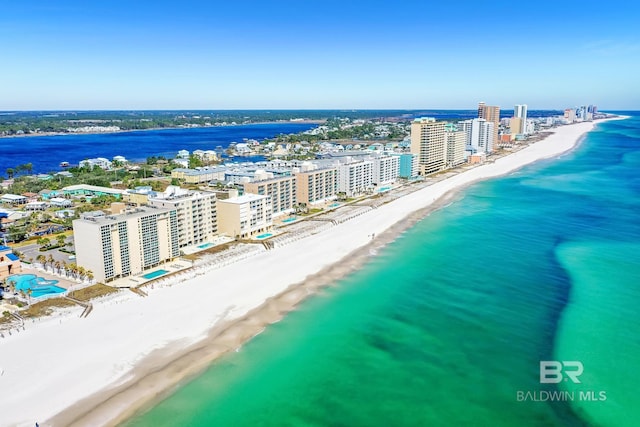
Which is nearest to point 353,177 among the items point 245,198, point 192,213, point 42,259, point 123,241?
point 245,198

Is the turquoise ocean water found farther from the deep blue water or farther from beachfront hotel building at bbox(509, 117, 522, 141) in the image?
beachfront hotel building at bbox(509, 117, 522, 141)

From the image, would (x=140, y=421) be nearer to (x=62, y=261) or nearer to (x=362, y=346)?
(x=362, y=346)

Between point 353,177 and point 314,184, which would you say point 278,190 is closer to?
point 314,184

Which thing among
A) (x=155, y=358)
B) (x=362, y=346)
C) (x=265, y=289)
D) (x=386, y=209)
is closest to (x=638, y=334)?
(x=362, y=346)

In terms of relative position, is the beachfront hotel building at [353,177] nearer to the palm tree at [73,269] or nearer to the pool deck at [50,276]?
the palm tree at [73,269]

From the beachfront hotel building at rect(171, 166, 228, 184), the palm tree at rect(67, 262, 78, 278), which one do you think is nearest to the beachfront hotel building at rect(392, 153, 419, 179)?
the beachfront hotel building at rect(171, 166, 228, 184)

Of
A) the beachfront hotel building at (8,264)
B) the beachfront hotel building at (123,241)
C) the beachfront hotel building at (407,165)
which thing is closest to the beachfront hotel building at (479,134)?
the beachfront hotel building at (407,165)
